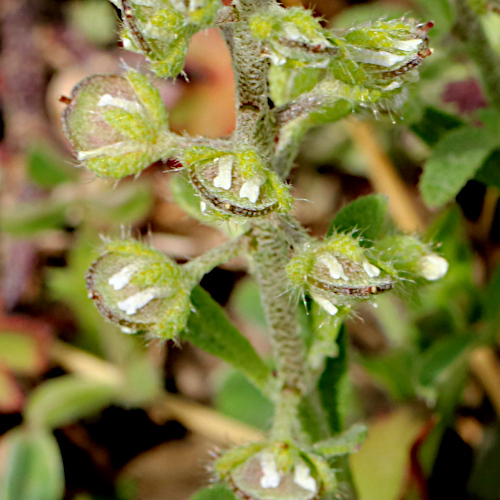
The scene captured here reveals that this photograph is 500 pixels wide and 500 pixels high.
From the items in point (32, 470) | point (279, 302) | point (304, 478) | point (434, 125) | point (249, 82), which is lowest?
point (32, 470)

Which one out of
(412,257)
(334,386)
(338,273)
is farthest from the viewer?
(334,386)

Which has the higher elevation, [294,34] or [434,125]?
[294,34]

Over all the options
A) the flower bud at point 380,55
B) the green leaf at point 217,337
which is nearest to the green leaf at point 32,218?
the green leaf at point 217,337

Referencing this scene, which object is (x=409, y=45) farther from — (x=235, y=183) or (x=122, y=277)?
(x=122, y=277)

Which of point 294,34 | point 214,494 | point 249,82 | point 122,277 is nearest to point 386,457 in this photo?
point 214,494

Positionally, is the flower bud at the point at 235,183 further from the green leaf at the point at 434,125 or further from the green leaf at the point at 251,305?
the green leaf at the point at 251,305

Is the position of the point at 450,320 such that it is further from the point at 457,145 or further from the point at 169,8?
the point at 169,8

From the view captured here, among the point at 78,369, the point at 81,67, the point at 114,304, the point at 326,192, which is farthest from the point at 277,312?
the point at 81,67

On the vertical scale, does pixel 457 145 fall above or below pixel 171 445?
above
